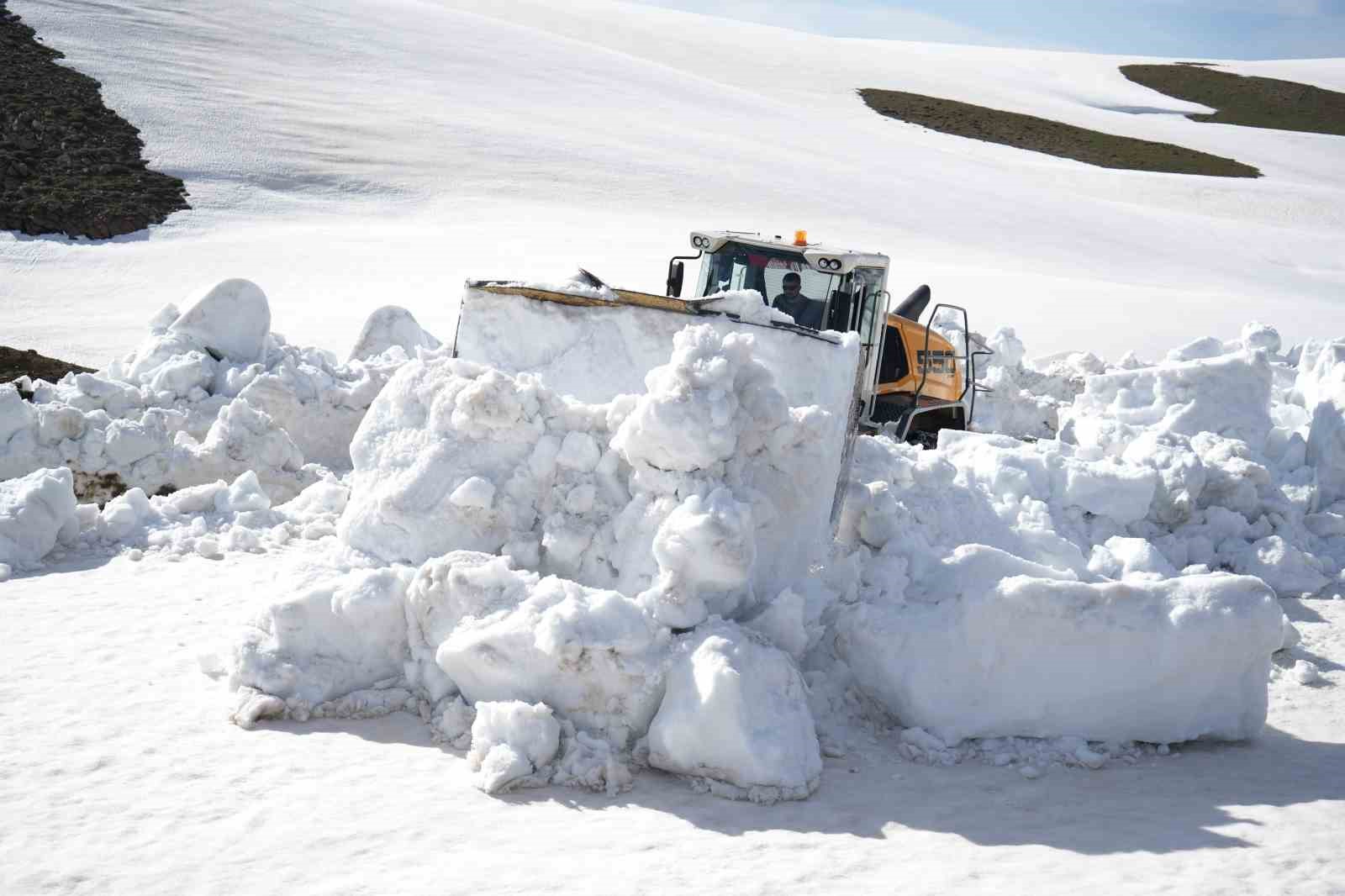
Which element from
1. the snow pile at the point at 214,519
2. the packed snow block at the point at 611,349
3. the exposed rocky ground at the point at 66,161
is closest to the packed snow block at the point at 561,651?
the packed snow block at the point at 611,349

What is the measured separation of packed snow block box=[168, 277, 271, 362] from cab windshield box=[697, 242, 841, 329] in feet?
12.4

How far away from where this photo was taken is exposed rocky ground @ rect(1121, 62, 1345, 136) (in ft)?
177

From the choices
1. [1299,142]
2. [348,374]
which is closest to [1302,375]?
[348,374]

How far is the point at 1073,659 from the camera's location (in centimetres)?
520

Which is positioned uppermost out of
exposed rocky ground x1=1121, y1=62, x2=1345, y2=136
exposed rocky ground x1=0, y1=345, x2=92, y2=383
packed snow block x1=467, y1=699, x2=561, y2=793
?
exposed rocky ground x1=1121, y1=62, x2=1345, y2=136

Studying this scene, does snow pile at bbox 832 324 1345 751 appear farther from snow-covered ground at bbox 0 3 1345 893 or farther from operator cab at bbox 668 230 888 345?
operator cab at bbox 668 230 888 345

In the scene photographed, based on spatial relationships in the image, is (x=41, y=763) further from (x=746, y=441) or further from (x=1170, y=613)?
(x=1170, y=613)

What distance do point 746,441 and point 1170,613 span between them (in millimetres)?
1973

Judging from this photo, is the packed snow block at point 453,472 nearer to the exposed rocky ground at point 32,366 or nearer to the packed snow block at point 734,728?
the packed snow block at point 734,728

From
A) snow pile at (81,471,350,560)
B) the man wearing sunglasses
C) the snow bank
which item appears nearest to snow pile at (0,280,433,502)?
snow pile at (81,471,350,560)

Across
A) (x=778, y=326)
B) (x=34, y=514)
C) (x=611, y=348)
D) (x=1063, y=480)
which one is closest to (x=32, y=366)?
(x=34, y=514)

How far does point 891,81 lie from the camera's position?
51.1m

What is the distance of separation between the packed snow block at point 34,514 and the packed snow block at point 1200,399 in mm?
7111

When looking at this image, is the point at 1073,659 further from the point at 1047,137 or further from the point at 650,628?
the point at 1047,137
